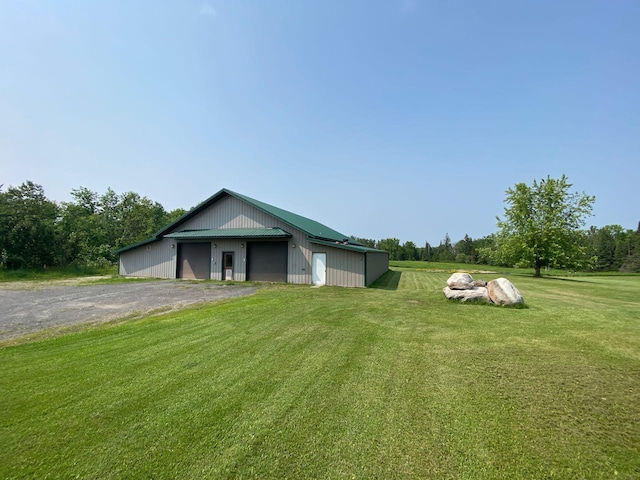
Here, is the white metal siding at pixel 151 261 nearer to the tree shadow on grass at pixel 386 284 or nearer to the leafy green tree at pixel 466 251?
the tree shadow on grass at pixel 386 284

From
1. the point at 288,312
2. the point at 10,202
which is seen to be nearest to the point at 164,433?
the point at 288,312

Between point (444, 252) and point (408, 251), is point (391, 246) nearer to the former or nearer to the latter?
point (408, 251)

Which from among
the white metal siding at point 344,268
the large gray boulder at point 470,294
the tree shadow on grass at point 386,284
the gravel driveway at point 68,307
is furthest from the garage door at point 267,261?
the large gray boulder at point 470,294

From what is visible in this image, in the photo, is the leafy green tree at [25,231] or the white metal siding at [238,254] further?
the leafy green tree at [25,231]

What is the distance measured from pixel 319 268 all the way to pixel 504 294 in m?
9.29

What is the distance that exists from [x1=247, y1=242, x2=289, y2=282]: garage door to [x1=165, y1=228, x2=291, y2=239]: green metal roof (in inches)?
32.8

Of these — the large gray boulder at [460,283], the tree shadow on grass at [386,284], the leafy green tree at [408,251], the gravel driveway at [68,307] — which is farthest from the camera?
the leafy green tree at [408,251]

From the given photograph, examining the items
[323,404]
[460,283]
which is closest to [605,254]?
[460,283]

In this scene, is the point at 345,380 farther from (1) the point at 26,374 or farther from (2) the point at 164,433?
(1) the point at 26,374

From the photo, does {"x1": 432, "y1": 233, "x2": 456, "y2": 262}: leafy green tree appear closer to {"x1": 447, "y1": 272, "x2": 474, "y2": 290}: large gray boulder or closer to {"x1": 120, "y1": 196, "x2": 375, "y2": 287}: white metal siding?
{"x1": 120, "y1": 196, "x2": 375, "y2": 287}: white metal siding

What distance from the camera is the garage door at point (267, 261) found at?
16703mm

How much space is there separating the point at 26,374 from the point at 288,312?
15.9 ft

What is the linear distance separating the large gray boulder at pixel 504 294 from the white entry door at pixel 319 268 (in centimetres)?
849

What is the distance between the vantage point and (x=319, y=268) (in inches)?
617
